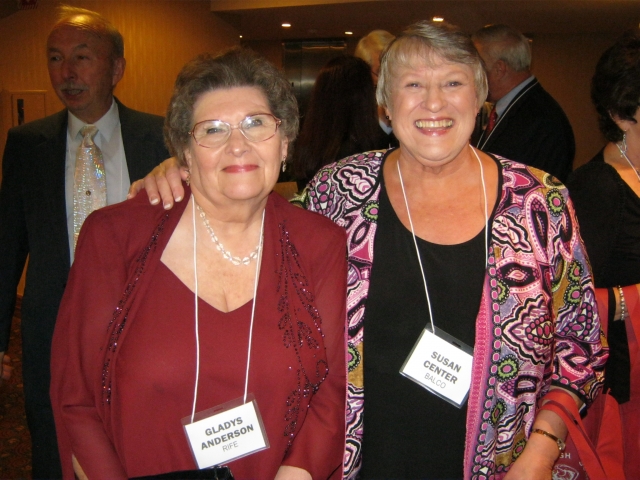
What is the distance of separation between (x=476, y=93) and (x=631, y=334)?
962mm

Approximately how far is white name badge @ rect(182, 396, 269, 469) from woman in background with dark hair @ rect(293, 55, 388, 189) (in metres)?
1.53

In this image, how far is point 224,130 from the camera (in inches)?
56.4

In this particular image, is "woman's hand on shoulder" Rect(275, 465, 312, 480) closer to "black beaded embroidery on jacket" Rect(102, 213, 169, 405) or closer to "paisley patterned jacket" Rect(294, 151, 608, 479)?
"paisley patterned jacket" Rect(294, 151, 608, 479)

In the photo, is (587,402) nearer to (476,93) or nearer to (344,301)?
(344,301)

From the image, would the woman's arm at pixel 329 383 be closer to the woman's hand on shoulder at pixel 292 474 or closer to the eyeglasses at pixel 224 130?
the woman's hand on shoulder at pixel 292 474

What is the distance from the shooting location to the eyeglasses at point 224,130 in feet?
4.68

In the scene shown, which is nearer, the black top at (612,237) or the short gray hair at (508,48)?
the black top at (612,237)

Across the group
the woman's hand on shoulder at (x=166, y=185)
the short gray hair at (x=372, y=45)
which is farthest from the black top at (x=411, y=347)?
the short gray hair at (x=372, y=45)

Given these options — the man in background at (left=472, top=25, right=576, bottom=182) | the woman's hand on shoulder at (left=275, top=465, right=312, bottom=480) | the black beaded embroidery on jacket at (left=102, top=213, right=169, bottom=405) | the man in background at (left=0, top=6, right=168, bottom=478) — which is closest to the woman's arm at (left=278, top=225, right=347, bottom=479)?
the woman's hand on shoulder at (left=275, top=465, right=312, bottom=480)

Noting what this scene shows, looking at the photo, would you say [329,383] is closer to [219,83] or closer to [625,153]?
[219,83]

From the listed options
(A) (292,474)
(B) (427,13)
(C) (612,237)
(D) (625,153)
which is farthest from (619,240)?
(B) (427,13)

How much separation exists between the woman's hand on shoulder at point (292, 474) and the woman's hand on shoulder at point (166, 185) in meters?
0.79

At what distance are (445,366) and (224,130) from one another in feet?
2.90

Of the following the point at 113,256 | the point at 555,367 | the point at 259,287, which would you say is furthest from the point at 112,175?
the point at 555,367
